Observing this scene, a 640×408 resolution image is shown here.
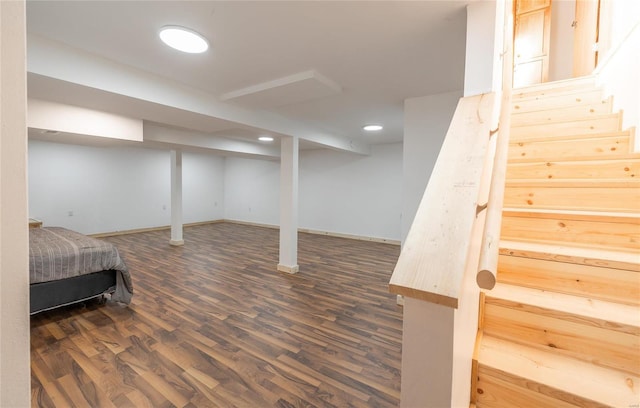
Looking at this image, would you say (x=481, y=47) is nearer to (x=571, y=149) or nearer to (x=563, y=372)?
(x=571, y=149)

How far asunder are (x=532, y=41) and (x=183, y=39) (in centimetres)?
485

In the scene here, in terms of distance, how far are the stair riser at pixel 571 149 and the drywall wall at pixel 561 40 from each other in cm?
285

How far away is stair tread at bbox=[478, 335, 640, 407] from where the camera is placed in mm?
925

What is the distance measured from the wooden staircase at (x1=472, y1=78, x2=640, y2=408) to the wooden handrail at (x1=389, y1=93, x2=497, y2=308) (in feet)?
2.22

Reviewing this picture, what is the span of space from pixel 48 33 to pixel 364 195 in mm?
5963

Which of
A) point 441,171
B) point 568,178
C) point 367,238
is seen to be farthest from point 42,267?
point 367,238

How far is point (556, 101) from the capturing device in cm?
256

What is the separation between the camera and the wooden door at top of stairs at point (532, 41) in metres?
4.02

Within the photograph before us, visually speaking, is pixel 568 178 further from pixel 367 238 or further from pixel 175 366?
pixel 367 238

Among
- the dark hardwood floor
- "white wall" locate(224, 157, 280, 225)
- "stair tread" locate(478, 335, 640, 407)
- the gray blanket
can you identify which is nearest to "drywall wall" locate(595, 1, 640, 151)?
"stair tread" locate(478, 335, 640, 407)

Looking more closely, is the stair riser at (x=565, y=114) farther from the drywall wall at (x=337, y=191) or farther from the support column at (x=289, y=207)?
the drywall wall at (x=337, y=191)

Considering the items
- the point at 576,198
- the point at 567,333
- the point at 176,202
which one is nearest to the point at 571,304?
the point at 567,333

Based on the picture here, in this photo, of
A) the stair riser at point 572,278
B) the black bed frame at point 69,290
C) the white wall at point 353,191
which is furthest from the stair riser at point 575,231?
the white wall at point 353,191

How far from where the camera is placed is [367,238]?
6863mm
